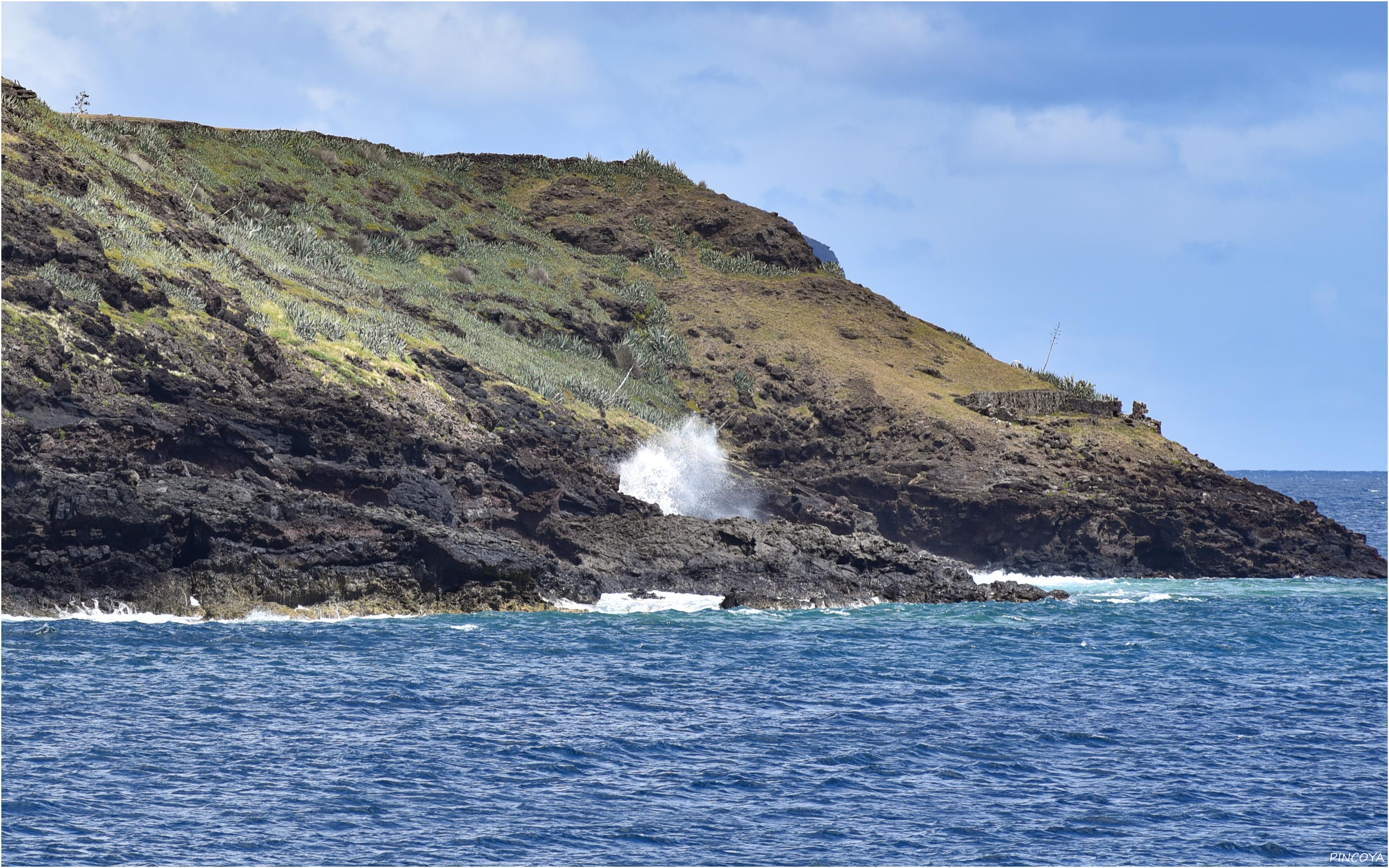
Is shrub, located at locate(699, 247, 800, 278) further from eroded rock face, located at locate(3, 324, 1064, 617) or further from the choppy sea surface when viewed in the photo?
the choppy sea surface

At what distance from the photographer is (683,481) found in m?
58.3

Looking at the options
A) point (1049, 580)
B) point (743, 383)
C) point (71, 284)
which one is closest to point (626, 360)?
point (743, 383)

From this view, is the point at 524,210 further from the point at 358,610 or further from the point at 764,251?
the point at 358,610

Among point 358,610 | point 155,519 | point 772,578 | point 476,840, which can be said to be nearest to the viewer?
point 476,840

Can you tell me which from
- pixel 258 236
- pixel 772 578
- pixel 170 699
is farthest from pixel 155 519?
pixel 258 236

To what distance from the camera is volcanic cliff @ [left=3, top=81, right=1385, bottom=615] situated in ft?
121

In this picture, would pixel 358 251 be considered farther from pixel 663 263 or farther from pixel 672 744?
pixel 672 744

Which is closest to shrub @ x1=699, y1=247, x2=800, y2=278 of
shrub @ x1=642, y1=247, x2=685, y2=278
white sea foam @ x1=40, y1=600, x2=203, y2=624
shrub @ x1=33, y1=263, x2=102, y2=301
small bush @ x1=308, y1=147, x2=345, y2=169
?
shrub @ x1=642, y1=247, x2=685, y2=278

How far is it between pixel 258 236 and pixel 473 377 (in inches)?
737

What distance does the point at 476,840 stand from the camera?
18.6 m

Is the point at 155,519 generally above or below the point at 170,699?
above

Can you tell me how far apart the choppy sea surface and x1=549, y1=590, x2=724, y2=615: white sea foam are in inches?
53.5

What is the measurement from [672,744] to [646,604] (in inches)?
656

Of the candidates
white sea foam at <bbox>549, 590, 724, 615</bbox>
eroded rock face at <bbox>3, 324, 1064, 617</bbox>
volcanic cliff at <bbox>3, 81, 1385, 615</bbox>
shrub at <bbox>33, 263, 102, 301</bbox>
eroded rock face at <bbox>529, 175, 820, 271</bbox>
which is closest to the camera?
eroded rock face at <bbox>3, 324, 1064, 617</bbox>
